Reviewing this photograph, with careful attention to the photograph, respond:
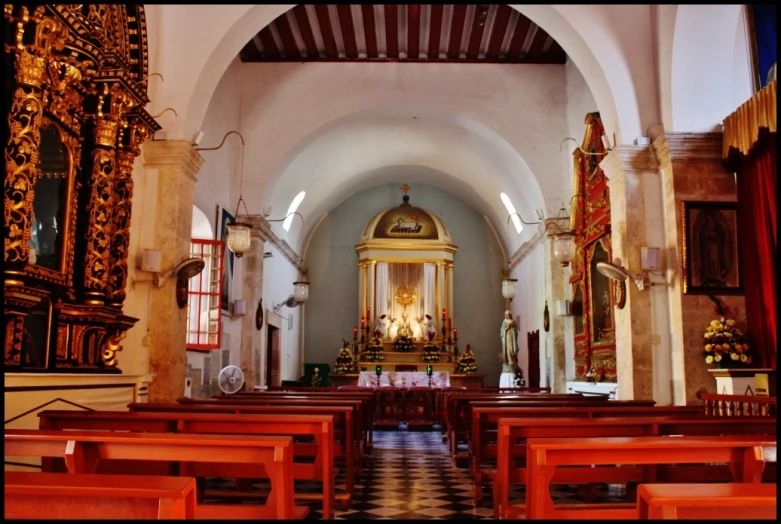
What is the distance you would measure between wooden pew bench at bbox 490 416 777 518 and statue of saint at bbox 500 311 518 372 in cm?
Result: 1214

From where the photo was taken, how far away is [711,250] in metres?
8.49

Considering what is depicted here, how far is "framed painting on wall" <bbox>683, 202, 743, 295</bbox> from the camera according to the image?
8.42 meters

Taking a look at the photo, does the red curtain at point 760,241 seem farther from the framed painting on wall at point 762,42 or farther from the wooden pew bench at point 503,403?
the wooden pew bench at point 503,403

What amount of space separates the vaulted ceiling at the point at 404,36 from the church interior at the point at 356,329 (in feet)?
0.20

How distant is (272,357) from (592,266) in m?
7.48

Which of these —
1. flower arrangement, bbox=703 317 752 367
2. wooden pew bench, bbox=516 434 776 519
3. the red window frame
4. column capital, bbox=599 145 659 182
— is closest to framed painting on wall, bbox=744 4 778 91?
column capital, bbox=599 145 659 182

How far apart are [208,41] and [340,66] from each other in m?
4.50

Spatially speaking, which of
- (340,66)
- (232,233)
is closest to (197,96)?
(232,233)

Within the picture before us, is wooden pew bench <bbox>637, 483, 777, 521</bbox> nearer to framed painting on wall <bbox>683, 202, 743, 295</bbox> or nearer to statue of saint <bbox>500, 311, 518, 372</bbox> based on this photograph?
framed painting on wall <bbox>683, 202, 743, 295</bbox>

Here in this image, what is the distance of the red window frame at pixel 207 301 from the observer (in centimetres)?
1086

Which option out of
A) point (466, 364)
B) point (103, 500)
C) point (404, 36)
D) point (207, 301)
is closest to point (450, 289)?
point (466, 364)

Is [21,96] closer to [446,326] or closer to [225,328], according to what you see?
[225,328]

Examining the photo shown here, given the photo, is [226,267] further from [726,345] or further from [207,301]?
[726,345]

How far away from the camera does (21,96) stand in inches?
216
